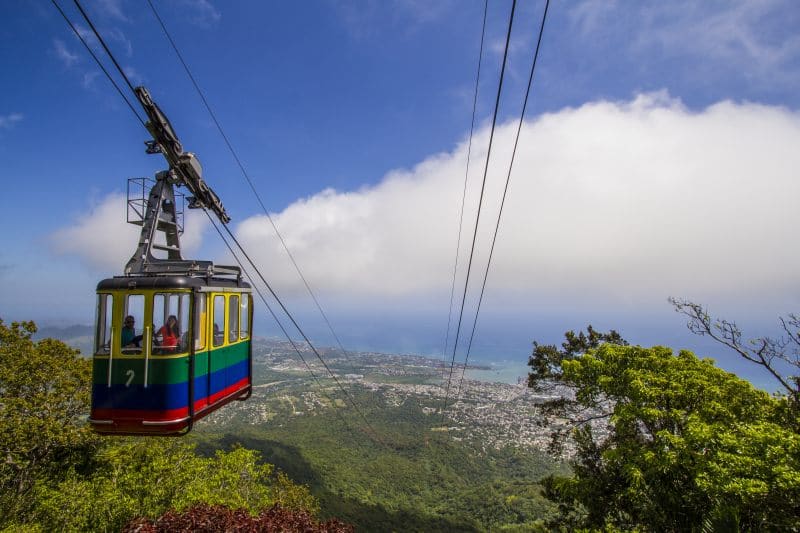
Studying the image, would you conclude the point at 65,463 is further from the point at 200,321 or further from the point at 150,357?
the point at 200,321

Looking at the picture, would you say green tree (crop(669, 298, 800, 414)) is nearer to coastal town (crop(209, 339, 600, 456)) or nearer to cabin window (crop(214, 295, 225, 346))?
cabin window (crop(214, 295, 225, 346))

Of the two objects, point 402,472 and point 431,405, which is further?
point 431,405

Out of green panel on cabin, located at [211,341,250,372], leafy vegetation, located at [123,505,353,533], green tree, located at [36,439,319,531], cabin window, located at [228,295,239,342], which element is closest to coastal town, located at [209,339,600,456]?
green tree, located at [36,439,319,531]

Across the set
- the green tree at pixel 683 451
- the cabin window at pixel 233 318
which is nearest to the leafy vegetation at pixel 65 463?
the cabin window at pixel 233 318

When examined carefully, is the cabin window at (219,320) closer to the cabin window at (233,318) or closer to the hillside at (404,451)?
the cabin window at (233,318)

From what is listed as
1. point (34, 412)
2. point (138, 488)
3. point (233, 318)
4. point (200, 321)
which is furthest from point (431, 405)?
point (200, 321)

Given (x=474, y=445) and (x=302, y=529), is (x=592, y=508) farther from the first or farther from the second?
(x=474, y=445)
